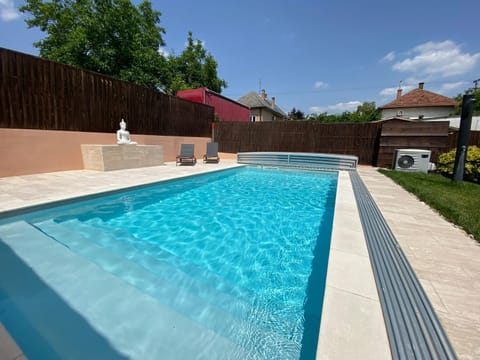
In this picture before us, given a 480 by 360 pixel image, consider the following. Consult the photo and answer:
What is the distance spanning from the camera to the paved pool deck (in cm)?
121

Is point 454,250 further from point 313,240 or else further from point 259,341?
point 259,341

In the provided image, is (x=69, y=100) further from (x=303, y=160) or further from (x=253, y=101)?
(x=253, y=101)

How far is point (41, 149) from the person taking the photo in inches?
242

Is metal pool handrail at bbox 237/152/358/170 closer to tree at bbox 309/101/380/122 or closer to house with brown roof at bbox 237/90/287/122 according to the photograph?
house with brown roof at bbox 237/90/287/122

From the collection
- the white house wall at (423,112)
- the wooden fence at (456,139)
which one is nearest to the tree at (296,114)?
the white house wall at (423,112)

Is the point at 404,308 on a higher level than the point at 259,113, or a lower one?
lower

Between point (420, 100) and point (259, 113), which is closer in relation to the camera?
point (420, 100)

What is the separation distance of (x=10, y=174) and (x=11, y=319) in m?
6.07

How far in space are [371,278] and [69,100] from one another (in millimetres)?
8659

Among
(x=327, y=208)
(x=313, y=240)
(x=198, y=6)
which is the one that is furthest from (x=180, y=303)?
(x=198, y=6)

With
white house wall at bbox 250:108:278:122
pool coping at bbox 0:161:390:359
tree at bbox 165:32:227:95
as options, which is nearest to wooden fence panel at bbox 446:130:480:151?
pool coping at bbox 0:161:390:359

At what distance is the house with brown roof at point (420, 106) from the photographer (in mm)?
21812

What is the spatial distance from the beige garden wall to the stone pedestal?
330 millimetres

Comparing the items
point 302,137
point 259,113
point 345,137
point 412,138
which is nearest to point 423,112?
point 259,113
